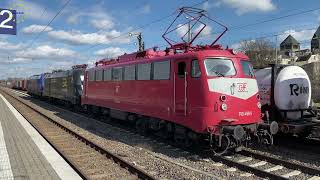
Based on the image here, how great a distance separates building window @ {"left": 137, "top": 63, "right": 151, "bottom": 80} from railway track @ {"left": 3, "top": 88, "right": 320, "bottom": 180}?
14.7ft

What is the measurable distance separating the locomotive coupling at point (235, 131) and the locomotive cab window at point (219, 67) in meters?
1.56

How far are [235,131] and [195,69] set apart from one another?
2167 millimetres

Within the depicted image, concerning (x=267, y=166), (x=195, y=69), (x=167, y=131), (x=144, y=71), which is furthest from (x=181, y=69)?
(x=267, y=166)

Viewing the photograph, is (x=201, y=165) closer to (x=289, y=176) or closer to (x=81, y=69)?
(x=289, y=176)

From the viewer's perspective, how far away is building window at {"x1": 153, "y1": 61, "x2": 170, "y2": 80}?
13.6 meters

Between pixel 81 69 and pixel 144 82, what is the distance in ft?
51.5

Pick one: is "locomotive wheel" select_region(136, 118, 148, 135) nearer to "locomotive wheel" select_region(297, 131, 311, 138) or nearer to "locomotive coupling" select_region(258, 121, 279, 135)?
"locomotive coupling" select_region(258, 121, 279, 135)

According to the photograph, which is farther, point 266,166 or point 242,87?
point 242,87

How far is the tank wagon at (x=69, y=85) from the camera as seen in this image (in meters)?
29.9

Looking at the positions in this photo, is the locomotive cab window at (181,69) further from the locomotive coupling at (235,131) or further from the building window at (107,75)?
the building window at (107,75)

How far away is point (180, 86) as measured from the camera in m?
12.8

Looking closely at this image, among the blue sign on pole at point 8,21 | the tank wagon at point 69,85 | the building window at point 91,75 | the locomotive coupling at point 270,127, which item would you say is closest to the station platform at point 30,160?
the locomotive coupling at point 270,127

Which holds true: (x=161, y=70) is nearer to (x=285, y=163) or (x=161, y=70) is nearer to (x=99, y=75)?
(x=285, y=163)

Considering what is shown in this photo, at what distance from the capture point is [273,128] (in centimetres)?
1236
